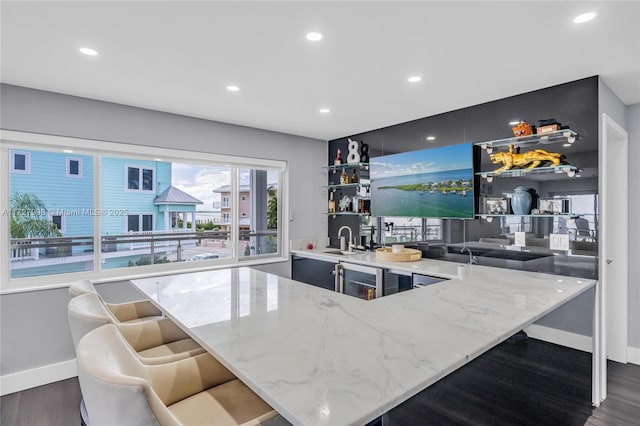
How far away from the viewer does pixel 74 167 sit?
321cm

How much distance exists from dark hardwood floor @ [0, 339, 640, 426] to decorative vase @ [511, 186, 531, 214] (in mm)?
1074

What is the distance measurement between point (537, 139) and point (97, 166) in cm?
396

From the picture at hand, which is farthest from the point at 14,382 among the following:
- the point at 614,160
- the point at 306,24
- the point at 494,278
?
the point at 614,160

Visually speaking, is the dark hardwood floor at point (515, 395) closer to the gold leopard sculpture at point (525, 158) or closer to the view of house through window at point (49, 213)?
the view of house through window at point (49, 213)

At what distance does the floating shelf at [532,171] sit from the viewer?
2656mm

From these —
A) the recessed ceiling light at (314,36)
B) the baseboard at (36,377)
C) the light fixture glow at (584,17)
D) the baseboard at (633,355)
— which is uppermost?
the recessed ceiling light at (314,36)

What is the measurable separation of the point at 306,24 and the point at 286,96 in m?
1.19

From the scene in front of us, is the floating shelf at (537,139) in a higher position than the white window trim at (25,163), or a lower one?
higher

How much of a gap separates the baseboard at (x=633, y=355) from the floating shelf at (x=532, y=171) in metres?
1.80

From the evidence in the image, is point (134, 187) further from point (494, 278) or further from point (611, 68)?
point (611, 68)

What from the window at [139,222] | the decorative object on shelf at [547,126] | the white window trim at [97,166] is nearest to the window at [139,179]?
the white window trim at [97,166]

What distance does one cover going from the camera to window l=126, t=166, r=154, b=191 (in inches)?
139

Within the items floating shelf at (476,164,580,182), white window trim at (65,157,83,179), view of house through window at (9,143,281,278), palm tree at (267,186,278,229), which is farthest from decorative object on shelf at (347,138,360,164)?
white window trim at (65,157,83,179)

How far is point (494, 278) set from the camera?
2557 mm
